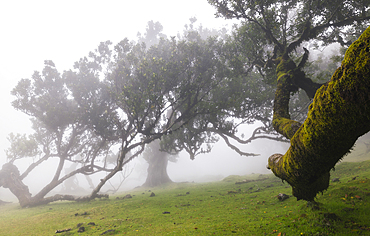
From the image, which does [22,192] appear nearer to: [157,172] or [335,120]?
[157,172]

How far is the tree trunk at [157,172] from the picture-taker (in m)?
36.2

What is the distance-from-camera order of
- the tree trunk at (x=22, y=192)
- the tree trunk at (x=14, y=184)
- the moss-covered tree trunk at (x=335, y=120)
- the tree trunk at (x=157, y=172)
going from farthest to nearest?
1. the tree trunk at (x=157, y=172)
2. the tree trunk at (x=14, y=184)
3. the tree trunk at (x=22, y=192)
4. the moss-covered tree trunk at (x=335, y=120)

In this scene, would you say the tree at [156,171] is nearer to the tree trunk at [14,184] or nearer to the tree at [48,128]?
the tree at [48,128]

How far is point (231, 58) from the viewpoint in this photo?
19453mm

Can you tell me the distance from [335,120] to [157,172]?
37226mm

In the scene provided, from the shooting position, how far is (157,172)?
36906 mm

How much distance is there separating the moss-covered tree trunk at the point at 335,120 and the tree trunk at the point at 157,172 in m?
35.0

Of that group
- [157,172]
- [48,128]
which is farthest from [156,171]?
[48,128]

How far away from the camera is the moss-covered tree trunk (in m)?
2.37

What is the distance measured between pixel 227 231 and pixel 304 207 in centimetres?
320

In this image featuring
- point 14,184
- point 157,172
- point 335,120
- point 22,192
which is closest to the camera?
point 335,120

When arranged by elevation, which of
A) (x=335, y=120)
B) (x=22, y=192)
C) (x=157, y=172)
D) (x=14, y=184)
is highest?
(x=335, y=120)

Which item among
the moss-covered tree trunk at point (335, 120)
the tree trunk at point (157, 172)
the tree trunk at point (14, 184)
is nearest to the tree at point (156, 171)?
the tree trunk at point (157, 172)

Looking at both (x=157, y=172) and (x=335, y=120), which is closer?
(x=335, y=120)
